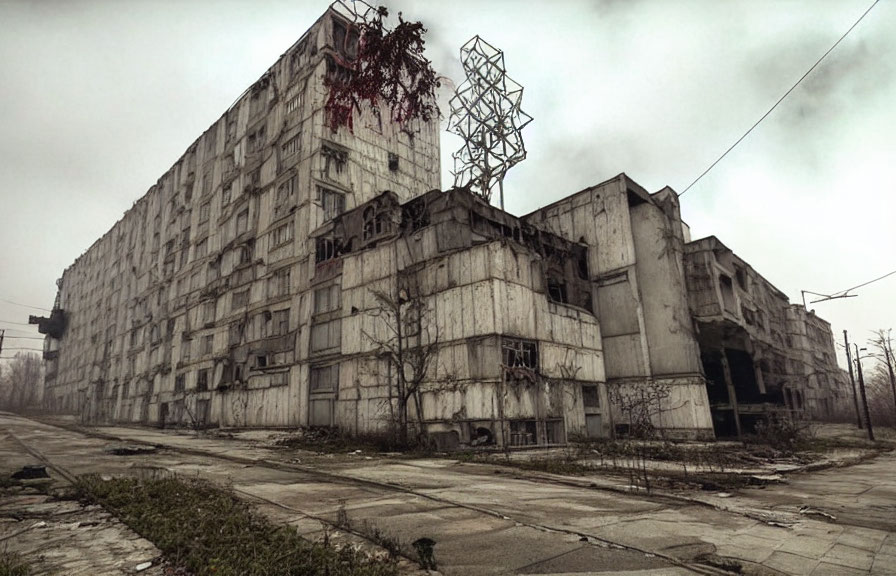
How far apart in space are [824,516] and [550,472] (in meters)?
5.99

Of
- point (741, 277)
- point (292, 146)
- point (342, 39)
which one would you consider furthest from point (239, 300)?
point (741, 277)

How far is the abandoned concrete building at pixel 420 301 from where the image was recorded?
65.7 ft

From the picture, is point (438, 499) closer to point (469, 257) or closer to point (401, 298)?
point (469, 257)

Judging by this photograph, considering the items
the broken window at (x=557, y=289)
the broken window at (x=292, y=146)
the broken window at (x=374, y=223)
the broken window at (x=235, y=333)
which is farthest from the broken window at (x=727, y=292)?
the broken window at (x=235, y=333)

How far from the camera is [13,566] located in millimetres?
4270

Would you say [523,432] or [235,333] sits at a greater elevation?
[235,333]

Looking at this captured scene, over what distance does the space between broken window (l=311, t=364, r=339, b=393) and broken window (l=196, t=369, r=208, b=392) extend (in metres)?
13.2

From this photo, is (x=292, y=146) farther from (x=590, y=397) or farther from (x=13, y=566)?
(x=13, y=566)

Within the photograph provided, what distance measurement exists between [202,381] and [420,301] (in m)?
22.8

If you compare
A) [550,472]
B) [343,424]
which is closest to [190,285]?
[343,424]

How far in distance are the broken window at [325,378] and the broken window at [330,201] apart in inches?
383

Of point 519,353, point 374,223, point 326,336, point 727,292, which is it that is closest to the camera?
point 519,353

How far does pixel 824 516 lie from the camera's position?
685 cm

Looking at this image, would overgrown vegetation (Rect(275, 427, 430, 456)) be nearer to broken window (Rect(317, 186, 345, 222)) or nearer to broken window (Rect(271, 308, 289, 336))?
broken window (Rect(271, 308, 289, 336))
